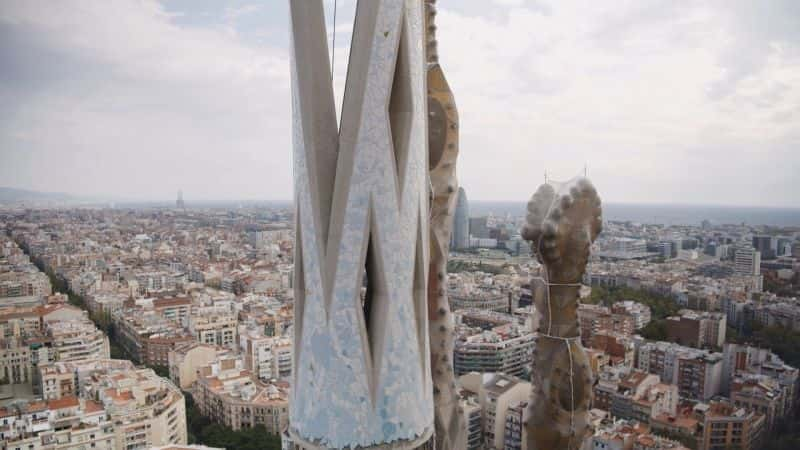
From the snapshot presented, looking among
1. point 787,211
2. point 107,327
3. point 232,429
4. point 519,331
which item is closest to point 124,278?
point 107,327

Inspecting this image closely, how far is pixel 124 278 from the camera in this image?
725 inches

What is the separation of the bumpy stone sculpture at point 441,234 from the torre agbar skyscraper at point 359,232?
544 mm

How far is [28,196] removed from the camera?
25.8 ft

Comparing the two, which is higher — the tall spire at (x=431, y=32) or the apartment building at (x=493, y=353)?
the tall spire at (x=431, y=32)

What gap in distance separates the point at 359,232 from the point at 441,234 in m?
0.76

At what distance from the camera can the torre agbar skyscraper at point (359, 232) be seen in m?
1.72

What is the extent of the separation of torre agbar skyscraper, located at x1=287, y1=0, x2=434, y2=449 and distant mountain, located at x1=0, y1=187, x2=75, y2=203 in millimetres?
6593

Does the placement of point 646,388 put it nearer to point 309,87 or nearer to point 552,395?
point 552,395

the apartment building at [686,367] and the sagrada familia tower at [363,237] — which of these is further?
the apartment building at [686,367]

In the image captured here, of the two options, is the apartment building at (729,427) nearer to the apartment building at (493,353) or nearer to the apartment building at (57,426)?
the apartment building at (493,353)

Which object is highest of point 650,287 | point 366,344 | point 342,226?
point 342,226

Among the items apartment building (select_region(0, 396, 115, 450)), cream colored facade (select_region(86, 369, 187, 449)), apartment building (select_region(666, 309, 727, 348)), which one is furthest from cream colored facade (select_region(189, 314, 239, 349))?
apartment building (select_region(666, 309, 727, 348))

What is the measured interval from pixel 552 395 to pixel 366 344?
2.86 feet

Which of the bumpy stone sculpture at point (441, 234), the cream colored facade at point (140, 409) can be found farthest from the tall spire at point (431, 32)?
the cream colored facade at point (140, 409)
